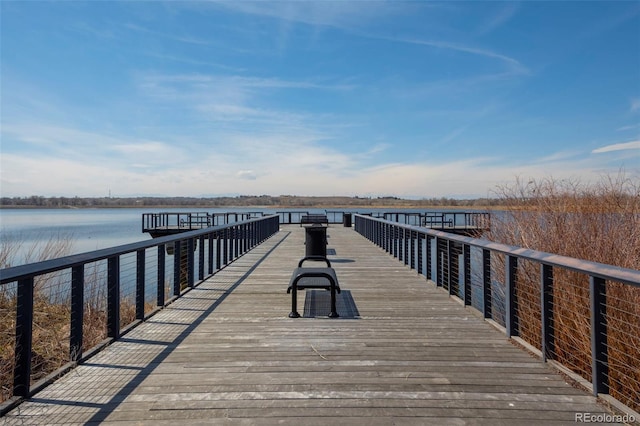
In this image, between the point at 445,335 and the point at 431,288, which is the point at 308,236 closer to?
the point at 431,288

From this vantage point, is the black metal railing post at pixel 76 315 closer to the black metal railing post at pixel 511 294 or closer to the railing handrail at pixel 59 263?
the railing handrail at pixel 59 263

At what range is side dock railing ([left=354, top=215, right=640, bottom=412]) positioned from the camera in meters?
2.87

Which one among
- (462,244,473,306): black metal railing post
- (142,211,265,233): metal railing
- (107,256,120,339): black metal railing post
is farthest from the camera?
(142,211,265,233): metal railing

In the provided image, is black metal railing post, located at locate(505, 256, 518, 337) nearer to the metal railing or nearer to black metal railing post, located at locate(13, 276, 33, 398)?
black metal railing post, located at locate(13, 276, 33, 398)

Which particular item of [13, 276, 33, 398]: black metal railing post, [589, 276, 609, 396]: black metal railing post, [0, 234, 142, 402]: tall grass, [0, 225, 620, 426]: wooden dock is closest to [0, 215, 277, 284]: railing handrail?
[13, 276, 33, 398]: black metal railing post

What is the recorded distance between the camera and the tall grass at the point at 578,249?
14.6 feet

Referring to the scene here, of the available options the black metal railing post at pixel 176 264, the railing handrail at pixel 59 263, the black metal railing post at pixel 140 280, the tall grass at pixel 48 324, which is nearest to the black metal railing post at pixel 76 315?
the railing handrail at pixel 59 263

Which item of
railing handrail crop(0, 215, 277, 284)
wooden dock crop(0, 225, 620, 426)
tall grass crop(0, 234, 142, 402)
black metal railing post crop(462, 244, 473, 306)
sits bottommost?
tall grass crop(0, 234, 142, 402)

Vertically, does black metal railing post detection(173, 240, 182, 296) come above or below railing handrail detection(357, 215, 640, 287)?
below

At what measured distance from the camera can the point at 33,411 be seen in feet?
8.84

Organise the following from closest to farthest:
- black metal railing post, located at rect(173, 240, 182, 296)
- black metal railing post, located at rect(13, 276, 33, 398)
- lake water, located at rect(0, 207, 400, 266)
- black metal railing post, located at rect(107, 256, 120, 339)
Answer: black metal railing post, located at rect(13, 276, 33, 398), black metal railing post, located at rect(107, 256, 120, 339), black metal railing post, located at rect(173, 240, 182, 296), lake water, located at rect(0, 207, 400, 266)

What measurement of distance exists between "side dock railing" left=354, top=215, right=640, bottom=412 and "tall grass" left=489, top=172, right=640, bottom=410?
16mm

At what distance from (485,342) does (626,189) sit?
15.4ft

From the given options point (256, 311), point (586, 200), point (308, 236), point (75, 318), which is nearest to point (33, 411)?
point (75, 318)
